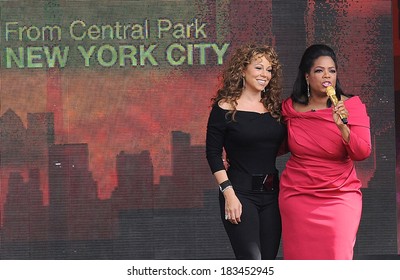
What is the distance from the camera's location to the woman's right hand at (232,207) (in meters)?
5.24

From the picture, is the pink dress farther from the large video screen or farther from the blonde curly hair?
the large video screen

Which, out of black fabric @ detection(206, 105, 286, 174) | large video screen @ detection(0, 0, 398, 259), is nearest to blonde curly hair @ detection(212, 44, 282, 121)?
black fabric @ detection(206, 105, 286, 174)

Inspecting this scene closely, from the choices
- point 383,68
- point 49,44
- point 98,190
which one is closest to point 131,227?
point 98,190

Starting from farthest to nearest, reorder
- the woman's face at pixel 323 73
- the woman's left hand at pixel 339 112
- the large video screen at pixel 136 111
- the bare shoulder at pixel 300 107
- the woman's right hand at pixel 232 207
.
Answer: the large video screen at pixel 136 111
the bare shoulder at pixel 300 107
the woman's face at pixel 323 73
the woman's right hand at pixel 232 207
the woman's left hand at pixel 339 112

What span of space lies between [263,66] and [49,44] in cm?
292

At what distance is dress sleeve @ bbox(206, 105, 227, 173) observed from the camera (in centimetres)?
531

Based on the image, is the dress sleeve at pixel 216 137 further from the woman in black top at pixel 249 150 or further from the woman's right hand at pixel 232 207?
the woman's right hand at pixel 232 207

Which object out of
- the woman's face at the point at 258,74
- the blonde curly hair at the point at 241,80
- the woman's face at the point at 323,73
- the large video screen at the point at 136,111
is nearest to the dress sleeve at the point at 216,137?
the blonde curly hair at the point at 241,80

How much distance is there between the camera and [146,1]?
309 inches

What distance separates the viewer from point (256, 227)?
532cm

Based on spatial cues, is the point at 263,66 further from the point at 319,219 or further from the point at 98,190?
the point at 98,190

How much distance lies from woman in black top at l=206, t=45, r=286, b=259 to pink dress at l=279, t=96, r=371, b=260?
0.08 metres

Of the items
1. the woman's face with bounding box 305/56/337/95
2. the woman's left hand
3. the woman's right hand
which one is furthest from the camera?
the woman's face with bounding box 305/56/337/95

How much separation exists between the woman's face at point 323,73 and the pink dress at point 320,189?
0.45ft
